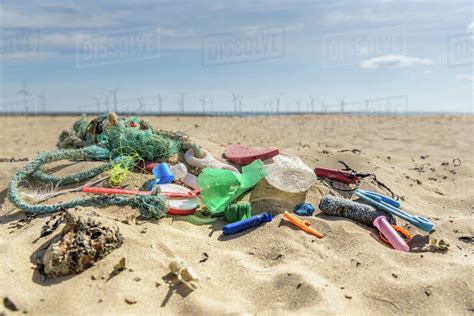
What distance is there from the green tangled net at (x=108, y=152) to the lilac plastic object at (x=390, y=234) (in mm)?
1801

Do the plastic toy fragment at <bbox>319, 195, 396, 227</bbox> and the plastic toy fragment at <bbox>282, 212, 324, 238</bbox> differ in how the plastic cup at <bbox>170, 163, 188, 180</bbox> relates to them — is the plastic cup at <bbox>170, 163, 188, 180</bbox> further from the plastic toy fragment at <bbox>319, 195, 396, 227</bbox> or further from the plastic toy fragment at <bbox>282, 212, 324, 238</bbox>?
the plastic toy fragment at <bbox>319, 195, 396, 227</bbox>

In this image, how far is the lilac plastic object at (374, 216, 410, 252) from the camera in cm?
323

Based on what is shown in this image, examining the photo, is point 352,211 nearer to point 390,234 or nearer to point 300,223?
point 390,234

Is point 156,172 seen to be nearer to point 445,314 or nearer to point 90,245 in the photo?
point 90,245

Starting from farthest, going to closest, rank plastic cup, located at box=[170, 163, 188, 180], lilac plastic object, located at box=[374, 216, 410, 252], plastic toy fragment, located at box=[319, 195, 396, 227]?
plastic cup, located at box=[170, 163, 188, 180] < plastic toy fragment, located at box=[319, 195, 396, 227] < lilac plastic object, located at box=[374, 216, 410, 252]

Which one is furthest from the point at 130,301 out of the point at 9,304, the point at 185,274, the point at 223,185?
the point at 223,185

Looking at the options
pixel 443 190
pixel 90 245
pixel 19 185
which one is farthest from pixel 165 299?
pixel 443 190

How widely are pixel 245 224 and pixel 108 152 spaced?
1.90 metres

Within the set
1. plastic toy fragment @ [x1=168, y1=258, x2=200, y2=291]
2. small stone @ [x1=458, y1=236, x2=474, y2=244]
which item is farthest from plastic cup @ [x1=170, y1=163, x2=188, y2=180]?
small stone @ [x1=458, y1=236, x2=474, y2=244]

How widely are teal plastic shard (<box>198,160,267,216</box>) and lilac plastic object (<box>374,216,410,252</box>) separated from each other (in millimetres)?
1101

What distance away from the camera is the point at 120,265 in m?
2.58

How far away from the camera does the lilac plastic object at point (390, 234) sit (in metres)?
3.23

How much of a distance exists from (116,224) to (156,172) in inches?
44.2

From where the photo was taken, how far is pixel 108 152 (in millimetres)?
4414
